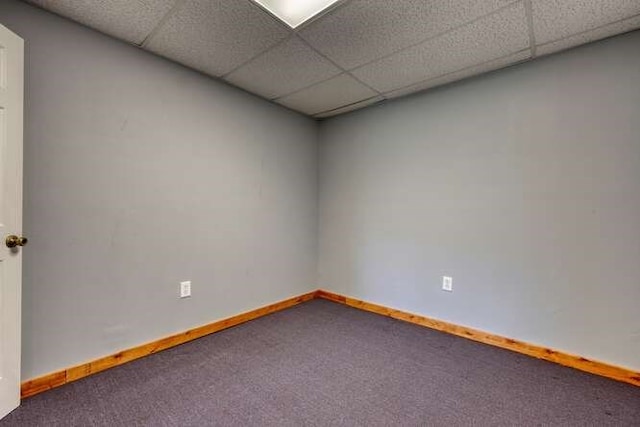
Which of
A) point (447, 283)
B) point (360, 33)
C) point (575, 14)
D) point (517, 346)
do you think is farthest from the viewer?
point (447, 283)

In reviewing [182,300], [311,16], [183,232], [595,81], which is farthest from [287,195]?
[595,81]

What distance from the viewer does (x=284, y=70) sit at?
2.30 metres

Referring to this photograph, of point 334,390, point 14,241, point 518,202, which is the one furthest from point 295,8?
point 334,390

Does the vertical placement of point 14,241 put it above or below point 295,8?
below

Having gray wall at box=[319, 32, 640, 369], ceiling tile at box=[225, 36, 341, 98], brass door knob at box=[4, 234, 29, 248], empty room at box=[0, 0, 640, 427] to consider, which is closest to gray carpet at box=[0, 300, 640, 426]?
empty room at box=[0, 0, 640, 427]

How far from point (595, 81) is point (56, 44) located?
344cm

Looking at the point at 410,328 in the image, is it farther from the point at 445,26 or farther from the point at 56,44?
the point at 56,44

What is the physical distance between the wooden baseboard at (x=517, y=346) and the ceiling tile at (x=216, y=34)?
102 inches

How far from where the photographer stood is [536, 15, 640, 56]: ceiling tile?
5.70ft

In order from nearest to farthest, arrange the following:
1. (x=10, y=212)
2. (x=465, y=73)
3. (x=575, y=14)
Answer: (x=10, y=212) → (x=575, y=14) → (x=465, y=73)

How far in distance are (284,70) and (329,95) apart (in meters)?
0.61

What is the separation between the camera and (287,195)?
321cm

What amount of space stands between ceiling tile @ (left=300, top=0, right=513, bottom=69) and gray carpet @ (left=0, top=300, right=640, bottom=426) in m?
2.19

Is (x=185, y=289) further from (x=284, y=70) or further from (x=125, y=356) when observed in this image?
(x=284, y=70)
